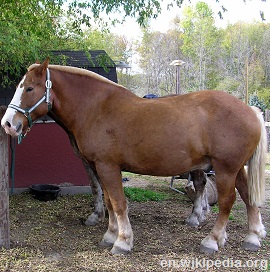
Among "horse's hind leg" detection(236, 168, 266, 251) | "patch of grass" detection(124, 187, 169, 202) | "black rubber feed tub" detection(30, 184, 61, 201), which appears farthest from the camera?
"patch of grass" detection(124, 187, 169, 202)

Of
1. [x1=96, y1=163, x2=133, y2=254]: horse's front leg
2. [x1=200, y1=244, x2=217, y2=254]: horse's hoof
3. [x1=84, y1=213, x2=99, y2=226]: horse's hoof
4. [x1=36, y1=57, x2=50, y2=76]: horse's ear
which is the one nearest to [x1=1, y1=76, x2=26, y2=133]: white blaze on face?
[x1=36, y1=57, x2=50, y2=76]: horse's ear

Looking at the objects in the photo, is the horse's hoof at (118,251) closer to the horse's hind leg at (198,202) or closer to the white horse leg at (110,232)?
the white horse leg at (110,232)

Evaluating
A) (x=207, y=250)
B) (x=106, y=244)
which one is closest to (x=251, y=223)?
(x=207, y=250)

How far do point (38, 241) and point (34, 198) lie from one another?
88.9 inches

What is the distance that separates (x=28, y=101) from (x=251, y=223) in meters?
2.80

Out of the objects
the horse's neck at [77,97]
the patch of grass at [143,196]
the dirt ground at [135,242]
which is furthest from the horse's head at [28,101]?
the patch of grass at [143,196]

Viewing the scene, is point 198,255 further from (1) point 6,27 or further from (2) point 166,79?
(2) point 166,79

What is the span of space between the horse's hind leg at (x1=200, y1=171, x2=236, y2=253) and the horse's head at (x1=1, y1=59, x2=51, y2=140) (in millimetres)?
1933

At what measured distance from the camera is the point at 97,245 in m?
3.99

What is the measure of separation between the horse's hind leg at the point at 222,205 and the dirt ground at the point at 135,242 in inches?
4.0

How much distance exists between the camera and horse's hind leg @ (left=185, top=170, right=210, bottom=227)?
482 cm

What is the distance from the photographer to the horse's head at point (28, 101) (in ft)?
11.0

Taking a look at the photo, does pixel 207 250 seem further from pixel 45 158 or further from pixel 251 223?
pixel 45 158

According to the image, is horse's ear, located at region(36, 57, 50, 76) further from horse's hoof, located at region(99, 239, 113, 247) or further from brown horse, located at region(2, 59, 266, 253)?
horse's hoof, located at region(99, 239, 113, 247)
